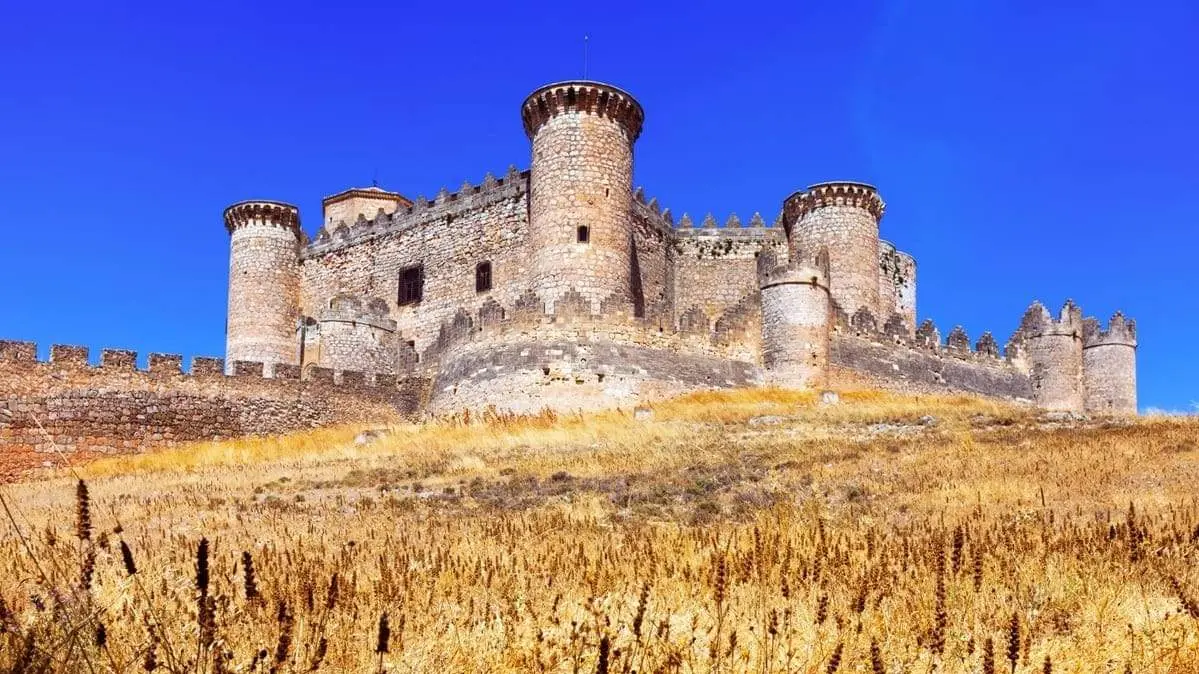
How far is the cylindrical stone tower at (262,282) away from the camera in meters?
37.8

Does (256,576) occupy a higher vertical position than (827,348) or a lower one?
lower

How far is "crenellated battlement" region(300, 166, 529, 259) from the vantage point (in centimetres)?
3512

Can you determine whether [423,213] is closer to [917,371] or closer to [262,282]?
[262,282]

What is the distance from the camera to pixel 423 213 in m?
37.9

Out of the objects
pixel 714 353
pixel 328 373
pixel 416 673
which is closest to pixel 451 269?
pixel 328 373

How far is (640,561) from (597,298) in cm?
2146

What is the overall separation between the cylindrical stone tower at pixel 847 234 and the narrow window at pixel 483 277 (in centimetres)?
1037

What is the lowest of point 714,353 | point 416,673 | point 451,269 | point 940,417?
point 416,673

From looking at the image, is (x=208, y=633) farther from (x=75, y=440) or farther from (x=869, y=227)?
(x=869, y=227)

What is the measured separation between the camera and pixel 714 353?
28.9 m

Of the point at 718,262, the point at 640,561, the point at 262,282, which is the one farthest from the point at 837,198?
the point at 640,561

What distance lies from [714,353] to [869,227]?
33.0ft

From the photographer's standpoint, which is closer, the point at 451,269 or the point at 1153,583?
the point at 1153,583

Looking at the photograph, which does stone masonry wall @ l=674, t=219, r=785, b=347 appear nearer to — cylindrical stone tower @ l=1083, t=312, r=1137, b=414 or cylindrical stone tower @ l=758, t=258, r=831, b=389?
cylindrical stone tower @ l=758, t=258, r=831, b=389
